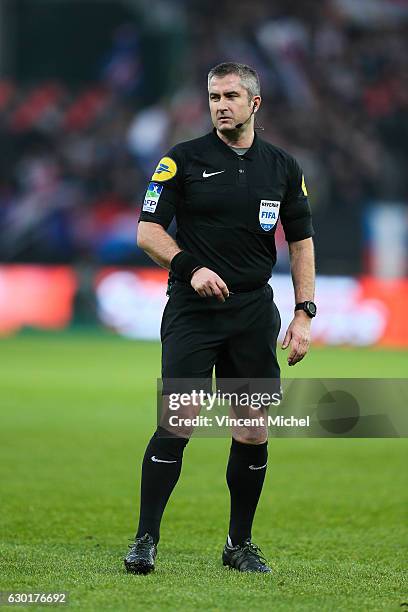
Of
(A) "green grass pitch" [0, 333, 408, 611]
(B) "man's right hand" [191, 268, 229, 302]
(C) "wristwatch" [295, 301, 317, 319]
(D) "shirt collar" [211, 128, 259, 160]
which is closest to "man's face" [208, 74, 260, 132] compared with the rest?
(D) "shirt collar" [211, 128, 259, 160]

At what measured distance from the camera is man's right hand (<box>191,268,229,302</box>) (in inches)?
205

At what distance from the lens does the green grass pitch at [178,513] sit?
16.1 feet

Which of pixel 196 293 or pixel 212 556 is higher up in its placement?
pixel 196 293

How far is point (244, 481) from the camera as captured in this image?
18.6ft

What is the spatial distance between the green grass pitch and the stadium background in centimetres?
3

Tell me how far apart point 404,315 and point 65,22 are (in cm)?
1269

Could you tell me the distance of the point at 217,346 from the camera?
215 inches

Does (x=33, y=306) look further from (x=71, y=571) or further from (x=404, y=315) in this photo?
(x=71, y=571)

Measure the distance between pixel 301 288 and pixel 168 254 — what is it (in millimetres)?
728

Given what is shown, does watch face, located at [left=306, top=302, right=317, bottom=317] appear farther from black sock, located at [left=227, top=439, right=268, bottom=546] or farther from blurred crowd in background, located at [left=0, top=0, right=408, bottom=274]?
blurred crowd in background, located at [left=0, top=0, right=408, bottom=274]

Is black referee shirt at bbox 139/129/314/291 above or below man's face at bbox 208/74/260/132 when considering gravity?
below

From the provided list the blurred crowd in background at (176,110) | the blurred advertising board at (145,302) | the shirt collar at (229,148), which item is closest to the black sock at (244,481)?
the shirt collar at (229,148)

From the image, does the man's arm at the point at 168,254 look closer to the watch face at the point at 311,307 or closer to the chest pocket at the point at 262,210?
the chest pocket at the point at 262,210

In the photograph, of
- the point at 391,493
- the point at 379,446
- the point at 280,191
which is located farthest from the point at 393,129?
the point at 280,191
